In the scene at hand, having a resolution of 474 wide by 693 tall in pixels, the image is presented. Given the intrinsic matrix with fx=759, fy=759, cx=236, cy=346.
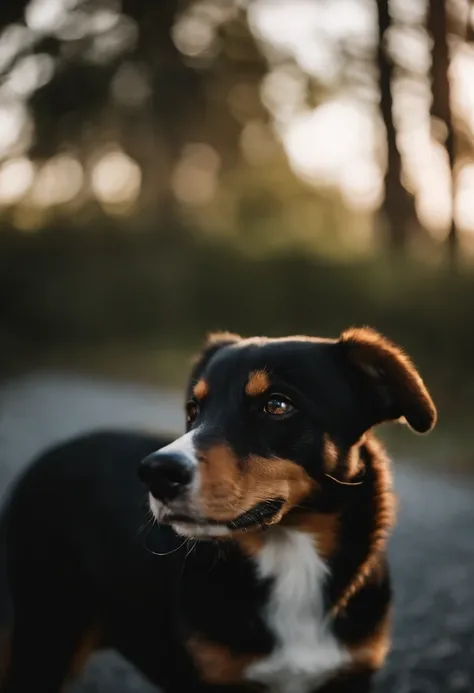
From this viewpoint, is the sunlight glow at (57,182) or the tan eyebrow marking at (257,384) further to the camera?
the sunlight glow at (57,182)

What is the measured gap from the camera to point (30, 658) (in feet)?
11.0

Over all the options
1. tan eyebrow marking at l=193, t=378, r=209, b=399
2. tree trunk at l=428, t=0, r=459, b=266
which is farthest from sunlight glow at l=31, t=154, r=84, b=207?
tan eyebrow marking at l=193, t=378, r=209, b=399

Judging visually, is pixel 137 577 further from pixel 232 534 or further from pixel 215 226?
pixel 215 226

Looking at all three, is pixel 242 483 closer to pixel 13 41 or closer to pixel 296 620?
pixel 296 620

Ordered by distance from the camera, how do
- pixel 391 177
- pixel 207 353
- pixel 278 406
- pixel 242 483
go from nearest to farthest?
pixel 242 483 < pixel 278 406 < pixel 207 353 < pixel 391 177

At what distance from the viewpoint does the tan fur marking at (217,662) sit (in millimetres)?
2898

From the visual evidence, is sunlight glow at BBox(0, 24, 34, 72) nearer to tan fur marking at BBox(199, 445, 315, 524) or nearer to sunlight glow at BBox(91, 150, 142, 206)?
sunlight glow at BBox(91, 150, 142, 206)

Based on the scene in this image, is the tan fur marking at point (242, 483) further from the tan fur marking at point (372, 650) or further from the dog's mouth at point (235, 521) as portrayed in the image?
the tan fur marking at point (372, 650)

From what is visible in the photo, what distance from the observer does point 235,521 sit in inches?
108

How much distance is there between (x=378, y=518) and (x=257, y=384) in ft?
2.55

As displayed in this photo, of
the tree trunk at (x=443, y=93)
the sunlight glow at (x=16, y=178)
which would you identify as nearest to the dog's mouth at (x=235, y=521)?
the tree trunk at (x=443, y=93)

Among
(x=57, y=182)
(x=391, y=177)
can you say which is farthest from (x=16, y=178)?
(x=391, y=177)

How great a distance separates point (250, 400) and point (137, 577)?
0.95 meters

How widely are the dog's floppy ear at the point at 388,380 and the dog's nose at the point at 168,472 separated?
0.98 meters
